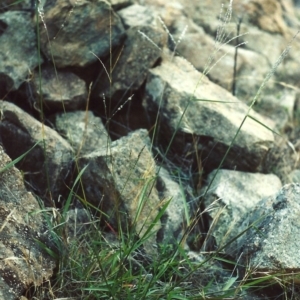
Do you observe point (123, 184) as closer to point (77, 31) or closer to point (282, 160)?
point (77, 31)

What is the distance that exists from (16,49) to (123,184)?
100 centimetres

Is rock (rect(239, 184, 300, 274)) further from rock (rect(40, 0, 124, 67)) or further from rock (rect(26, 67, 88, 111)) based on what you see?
rock (rect(40, 0, 124, 67))

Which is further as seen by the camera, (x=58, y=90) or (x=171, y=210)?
(x=58, y=90)

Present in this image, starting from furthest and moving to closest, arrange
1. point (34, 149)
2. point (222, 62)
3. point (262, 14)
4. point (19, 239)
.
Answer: point (262, 14), point (222, 62), point (34, 149), point (19, 239)

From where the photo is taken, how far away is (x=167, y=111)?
3.12m

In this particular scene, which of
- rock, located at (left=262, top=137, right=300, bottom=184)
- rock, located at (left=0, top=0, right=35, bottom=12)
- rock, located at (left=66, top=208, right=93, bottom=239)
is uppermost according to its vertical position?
rock, located at (left=0, top=0, right=35, bottom=12)

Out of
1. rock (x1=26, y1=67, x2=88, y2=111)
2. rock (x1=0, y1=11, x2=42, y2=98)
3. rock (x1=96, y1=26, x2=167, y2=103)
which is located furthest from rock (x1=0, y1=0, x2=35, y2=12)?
rock (x1=96, y1=26, x2=167, y2=103)

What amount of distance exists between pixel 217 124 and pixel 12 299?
136cm

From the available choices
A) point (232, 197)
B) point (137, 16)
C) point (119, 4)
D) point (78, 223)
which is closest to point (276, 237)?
point (232, 197)

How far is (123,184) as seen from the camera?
2656mm

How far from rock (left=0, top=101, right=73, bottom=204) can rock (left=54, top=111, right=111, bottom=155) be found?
19 centimetres

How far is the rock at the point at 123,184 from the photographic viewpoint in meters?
2.60

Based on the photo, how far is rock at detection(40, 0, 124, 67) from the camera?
3.13m

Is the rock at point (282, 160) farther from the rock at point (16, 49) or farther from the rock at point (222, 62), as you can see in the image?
the rock at point (16, 49)
